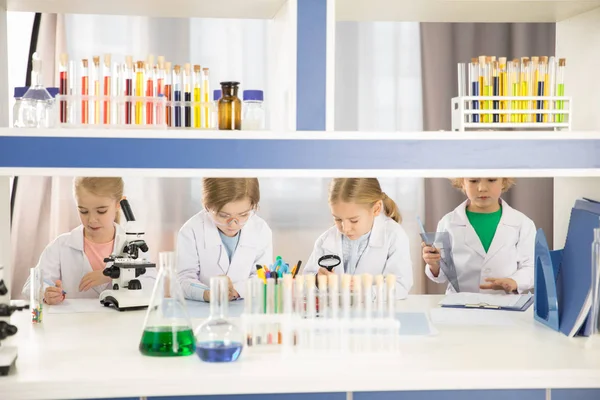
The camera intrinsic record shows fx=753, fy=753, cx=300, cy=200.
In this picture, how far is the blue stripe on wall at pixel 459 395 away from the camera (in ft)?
5.32

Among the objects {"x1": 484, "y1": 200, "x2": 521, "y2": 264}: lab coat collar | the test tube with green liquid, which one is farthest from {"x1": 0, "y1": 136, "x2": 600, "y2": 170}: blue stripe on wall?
{"x1": 484, "y1": 200, "x2": 521, "y2": 264}: lab coat collar

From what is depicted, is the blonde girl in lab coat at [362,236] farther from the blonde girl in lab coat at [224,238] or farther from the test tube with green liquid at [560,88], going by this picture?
the test tube with green liquid at [560,88]

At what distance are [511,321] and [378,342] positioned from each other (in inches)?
22.0

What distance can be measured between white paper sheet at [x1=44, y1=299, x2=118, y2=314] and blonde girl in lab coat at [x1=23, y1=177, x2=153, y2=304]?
51 cm

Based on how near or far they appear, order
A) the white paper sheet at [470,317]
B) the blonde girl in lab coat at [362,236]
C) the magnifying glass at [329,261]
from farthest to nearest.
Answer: the blonde girl in lab coat at [362,236] → the magnifying glass at [329,261] → the white paper sheet at [470,317]

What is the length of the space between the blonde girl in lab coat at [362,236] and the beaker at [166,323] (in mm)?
1373

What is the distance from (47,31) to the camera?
381 cm

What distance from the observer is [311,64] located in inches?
72.6

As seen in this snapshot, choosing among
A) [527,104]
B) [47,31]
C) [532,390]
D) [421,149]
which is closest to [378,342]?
[532,390]

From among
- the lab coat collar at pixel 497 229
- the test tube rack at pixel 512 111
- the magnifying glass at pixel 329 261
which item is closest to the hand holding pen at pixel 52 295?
the magnifying glass at pixel 329 261

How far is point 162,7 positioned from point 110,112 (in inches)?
14.8

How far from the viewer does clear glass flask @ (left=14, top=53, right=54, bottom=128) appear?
69.4 inches

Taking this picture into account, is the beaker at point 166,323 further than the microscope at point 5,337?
Yes

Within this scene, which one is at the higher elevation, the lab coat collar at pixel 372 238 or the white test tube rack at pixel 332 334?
the lab coat collar at pixel 372 238
